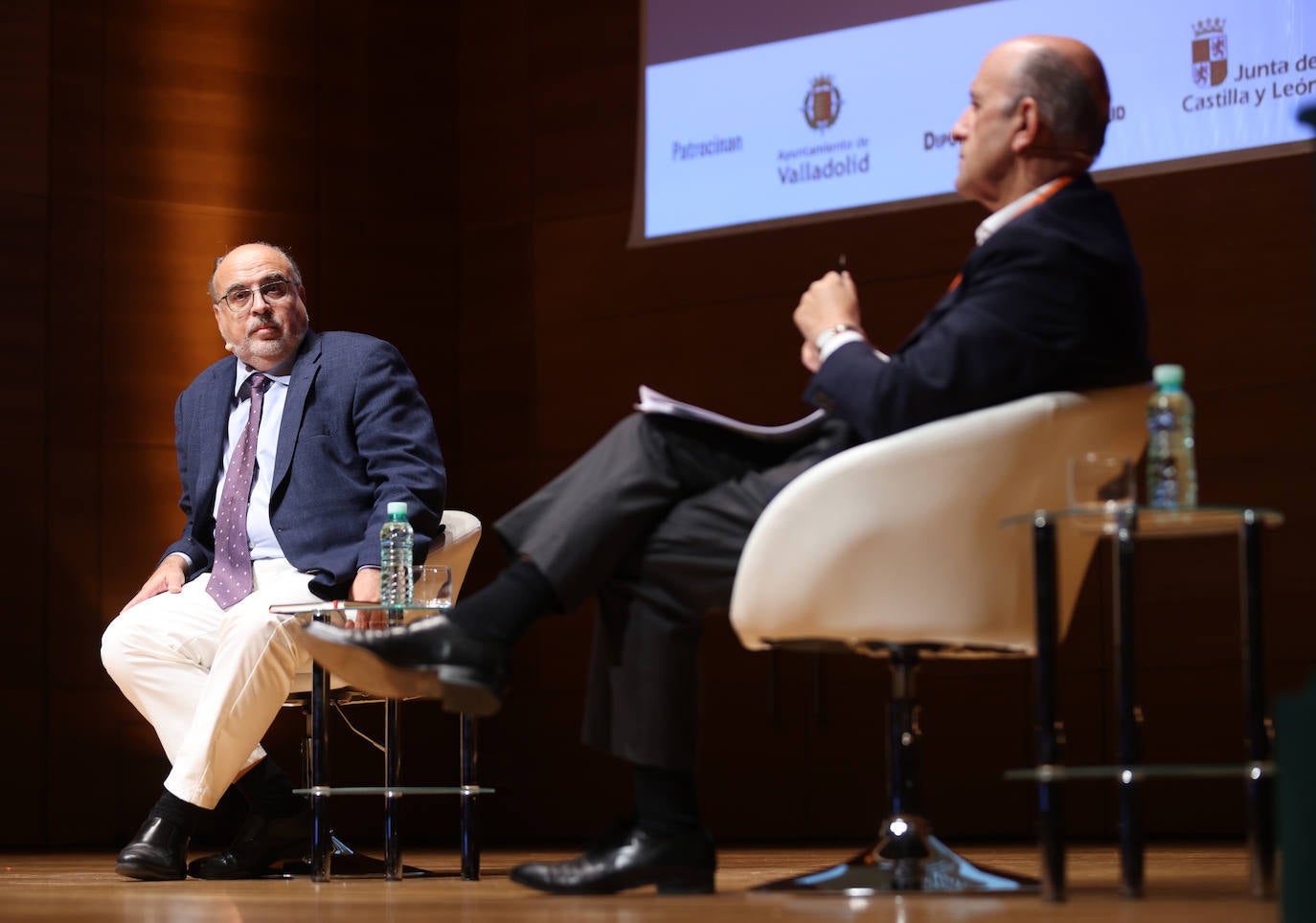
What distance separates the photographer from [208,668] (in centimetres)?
351

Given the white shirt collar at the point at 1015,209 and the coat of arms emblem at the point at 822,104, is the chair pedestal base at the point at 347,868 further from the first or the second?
the coat of arms emblem at the point at 822,104

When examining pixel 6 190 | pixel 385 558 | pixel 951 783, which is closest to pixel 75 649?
pixel 6 190

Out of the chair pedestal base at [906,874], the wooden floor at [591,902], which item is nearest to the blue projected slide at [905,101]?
the wooden floor at [591,902]

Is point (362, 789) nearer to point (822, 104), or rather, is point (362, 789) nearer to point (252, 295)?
point (252, 295)

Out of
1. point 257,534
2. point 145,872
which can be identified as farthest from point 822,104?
point 145,872

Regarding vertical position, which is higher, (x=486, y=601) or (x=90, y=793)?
(x=486, y=601)

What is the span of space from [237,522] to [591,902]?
69.9 inches

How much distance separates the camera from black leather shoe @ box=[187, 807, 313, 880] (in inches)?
131

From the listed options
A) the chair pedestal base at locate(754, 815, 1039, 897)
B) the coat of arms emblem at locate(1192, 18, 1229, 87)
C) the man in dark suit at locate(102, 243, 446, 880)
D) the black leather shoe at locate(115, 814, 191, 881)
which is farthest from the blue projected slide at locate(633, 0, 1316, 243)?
the black leather shoe at locate(115, 814, 191, 881)

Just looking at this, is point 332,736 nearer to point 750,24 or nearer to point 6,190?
point 6,190

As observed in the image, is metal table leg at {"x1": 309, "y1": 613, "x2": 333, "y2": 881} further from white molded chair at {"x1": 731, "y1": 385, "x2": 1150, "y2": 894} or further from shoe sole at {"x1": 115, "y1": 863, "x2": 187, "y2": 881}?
white molded chair at {"x1": 731, "y1": 385, "x2": 1150, "y2": 894}

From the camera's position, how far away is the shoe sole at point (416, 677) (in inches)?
84.0

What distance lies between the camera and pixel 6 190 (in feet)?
16.6

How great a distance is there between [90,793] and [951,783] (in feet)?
8.34
